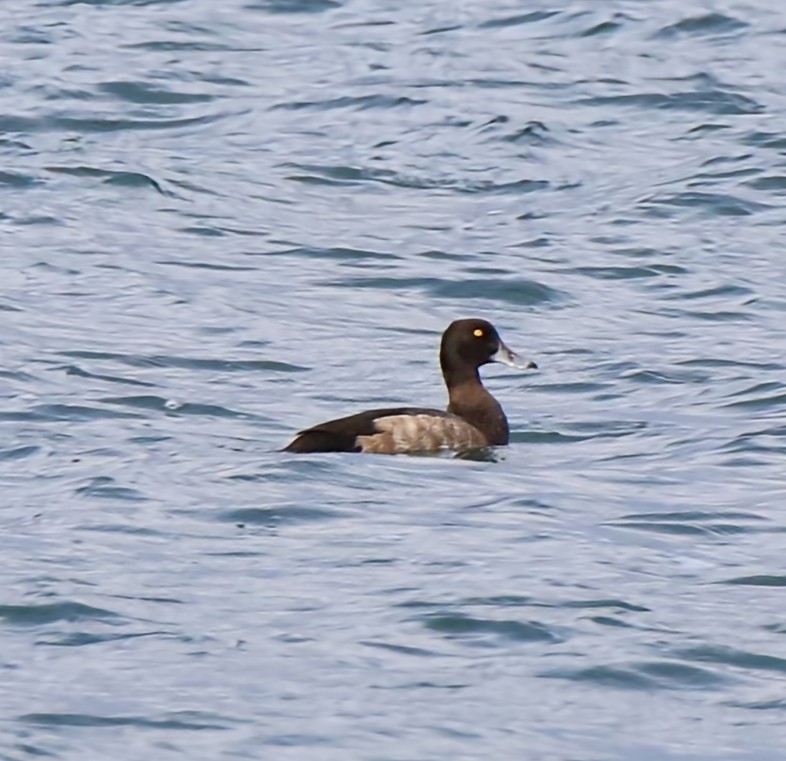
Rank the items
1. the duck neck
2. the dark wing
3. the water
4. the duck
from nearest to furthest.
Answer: the water → the dark wing → the duck → the duck neck

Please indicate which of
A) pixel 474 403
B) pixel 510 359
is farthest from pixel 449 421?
pixel 510 359

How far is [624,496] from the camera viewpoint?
9594mm

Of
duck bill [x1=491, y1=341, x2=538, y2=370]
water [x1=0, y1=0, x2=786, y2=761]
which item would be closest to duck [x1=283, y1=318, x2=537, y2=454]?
duck bill [x1=491, y1=341, x2=538, y2=370]

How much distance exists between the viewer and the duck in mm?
10234

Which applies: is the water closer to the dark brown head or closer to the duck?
the duck

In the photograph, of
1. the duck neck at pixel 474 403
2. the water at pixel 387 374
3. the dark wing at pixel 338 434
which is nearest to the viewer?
the water at pixel 387 374

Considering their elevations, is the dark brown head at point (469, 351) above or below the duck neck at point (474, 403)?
above

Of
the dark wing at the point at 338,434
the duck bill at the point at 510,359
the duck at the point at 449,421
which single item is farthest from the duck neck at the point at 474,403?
the dark wing at the point at 338,434

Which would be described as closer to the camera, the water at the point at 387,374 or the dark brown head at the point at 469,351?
the water at the point at 387,374

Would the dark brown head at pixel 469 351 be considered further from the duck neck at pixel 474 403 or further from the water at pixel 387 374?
the water at pixel 387 374

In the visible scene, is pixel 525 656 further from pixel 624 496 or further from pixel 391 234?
pixel 391 234

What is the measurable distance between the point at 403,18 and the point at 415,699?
609 inches

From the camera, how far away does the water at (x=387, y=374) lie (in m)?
7.05

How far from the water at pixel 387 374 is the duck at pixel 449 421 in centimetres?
12
